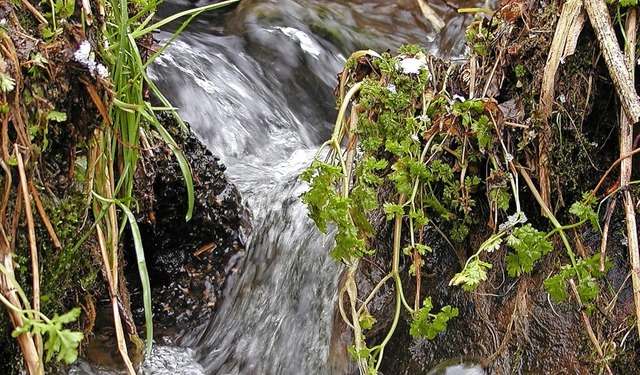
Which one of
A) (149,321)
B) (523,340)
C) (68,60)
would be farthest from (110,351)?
(523,340)

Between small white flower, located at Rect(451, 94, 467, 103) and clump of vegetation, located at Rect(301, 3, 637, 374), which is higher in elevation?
small white flower, located at Rect(451, 94, 467, 103)

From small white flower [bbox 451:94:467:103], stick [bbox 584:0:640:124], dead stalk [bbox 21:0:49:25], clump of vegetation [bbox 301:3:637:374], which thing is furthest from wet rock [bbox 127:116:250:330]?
stick [bbox 584:0:640:124]

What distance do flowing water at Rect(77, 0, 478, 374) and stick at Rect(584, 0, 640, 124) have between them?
1305 mm

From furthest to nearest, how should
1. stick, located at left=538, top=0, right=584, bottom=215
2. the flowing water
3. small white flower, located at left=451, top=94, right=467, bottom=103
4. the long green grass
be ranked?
1. the flowing water
2. small white flower, located at left=451, top=94, right=467, bottom=103
3. stick, located at left=538, top=0, right=584, bottom=215
4. the long green grass

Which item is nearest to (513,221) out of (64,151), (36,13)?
(64,151)

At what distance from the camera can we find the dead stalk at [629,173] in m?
1.98

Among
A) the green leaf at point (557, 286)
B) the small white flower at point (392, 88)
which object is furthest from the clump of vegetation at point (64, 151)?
the green leaf at point (557, 286)

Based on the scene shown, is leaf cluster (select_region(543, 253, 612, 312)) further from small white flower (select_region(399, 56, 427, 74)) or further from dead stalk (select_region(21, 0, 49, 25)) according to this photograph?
dead stalk (select_region(21, 0, 49, 25))

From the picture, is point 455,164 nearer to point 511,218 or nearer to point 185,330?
point 511,218

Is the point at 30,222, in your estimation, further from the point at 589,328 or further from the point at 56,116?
the point at 589,328

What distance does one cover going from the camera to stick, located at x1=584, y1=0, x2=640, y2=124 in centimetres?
210

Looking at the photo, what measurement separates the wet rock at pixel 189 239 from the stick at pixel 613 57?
78.2 inches

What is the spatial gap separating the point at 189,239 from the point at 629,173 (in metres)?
2.33

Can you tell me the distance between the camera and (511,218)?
2178 millimetres
